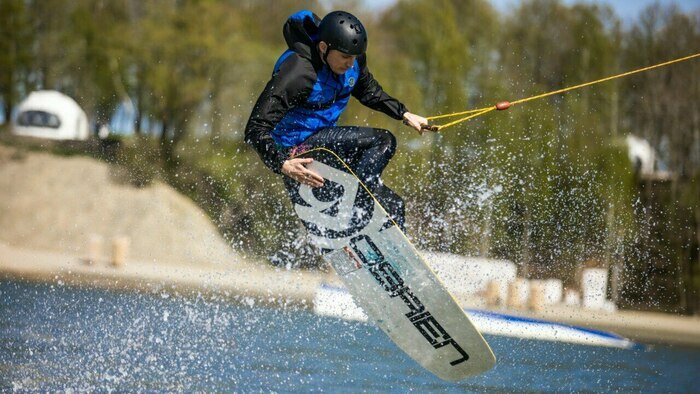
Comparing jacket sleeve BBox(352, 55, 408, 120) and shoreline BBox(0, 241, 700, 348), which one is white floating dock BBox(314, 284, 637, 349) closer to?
shoreline BBox(0, 241, 700, 348)

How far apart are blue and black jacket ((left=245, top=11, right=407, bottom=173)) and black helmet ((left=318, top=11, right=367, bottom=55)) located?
191 mm

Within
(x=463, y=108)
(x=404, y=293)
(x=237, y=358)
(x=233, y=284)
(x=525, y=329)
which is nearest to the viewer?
(x=404, y=293)

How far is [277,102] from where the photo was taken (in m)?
7.61

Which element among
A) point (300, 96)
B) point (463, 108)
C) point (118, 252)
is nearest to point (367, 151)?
point (300, 96)

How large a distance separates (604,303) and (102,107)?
2361 cm

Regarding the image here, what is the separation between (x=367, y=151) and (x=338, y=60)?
0.83 meters

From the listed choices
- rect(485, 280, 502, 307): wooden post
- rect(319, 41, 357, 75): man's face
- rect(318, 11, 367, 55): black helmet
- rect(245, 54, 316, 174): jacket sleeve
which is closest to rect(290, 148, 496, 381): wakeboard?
rect(245, 54, 316, 174): jacket sleeve

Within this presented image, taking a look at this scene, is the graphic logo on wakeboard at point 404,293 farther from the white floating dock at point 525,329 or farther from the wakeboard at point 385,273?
the white floating dock at point 525,329

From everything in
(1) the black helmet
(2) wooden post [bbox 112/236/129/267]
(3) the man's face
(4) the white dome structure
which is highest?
(1) the black helmet

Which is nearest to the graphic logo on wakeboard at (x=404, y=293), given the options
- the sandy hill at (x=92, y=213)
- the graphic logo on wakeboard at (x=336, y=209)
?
the graphic logo on wakeboard at (x=336, y=209)

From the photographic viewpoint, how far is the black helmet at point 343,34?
7.58m

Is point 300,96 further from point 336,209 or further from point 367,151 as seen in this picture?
point 336,209

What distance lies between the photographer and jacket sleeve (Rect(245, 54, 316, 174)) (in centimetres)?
759

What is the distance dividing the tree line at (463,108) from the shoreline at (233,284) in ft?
3.72
